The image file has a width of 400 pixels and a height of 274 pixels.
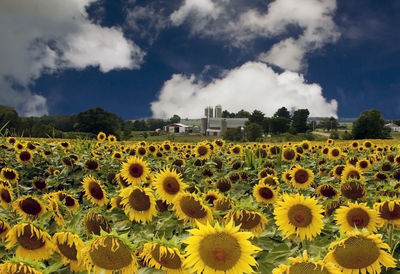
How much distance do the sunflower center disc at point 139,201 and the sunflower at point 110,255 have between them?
3.94ft

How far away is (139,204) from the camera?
3199 mm

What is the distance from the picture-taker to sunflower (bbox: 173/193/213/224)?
9.46 ft

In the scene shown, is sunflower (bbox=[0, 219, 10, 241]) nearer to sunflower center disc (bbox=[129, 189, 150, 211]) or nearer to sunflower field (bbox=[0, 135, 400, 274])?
sunflower field (bbox=[0, 135, 400, 274])

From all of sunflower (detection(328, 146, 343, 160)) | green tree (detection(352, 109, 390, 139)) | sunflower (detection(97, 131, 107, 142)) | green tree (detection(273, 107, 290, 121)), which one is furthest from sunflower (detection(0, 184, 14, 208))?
green tree (detection(273, 107, 290, 121))

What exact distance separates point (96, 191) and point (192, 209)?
195 cm

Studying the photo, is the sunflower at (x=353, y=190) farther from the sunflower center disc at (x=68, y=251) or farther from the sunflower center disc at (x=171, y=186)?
the sunflower center disc at (x=68, y=251)

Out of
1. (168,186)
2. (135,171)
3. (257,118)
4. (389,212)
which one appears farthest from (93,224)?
(257,118)

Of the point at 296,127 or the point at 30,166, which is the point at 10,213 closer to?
the point at 30,166

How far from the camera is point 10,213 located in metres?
3.79

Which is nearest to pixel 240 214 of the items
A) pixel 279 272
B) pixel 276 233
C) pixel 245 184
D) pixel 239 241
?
pixel 276 233

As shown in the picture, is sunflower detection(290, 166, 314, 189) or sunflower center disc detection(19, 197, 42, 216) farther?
sunflower detection(290, 166, 314, 189)

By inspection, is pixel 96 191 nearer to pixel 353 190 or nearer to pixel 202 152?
pixel 353 190

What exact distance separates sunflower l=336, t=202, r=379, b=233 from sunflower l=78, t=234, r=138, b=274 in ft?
5.29

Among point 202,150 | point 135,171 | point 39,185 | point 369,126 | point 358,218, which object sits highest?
point 369,126
